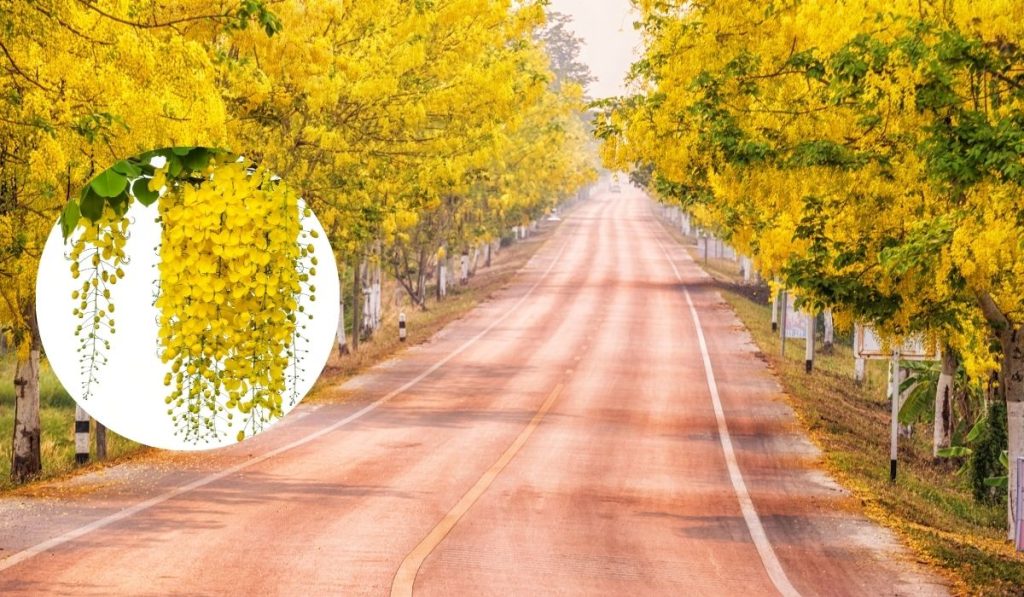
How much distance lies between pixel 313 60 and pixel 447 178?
7.02 m

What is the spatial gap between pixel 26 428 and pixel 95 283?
15.5m

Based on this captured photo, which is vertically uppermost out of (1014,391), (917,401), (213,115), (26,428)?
(213,115)

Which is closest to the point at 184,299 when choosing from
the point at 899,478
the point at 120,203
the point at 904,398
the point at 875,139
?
the point at 120,203

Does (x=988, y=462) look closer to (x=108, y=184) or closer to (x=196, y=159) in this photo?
(x=196, y=159)

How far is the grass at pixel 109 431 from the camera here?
19981 millimetres

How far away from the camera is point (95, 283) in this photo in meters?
4.51

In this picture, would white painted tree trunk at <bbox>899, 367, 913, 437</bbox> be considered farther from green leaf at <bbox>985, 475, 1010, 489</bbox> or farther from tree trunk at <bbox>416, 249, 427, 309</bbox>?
tree trunk at <bbox>416, 249, 427, 309</bbox>

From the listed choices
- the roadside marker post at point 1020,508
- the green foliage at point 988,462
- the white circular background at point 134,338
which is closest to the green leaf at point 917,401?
the green foliage at point 988,462

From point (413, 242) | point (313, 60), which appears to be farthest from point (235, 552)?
point (413, 242)

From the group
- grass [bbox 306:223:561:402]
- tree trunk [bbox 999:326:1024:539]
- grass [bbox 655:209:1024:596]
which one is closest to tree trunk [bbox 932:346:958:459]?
grass [bbox 655:209:1024:596]

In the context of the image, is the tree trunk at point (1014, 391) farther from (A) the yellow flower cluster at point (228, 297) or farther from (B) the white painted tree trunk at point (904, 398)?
(A) the yellow flower cluster at point (228, 297)

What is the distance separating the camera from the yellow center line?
11900 mm

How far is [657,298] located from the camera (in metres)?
58.1

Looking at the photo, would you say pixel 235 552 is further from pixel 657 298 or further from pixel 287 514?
pixel 657 298
